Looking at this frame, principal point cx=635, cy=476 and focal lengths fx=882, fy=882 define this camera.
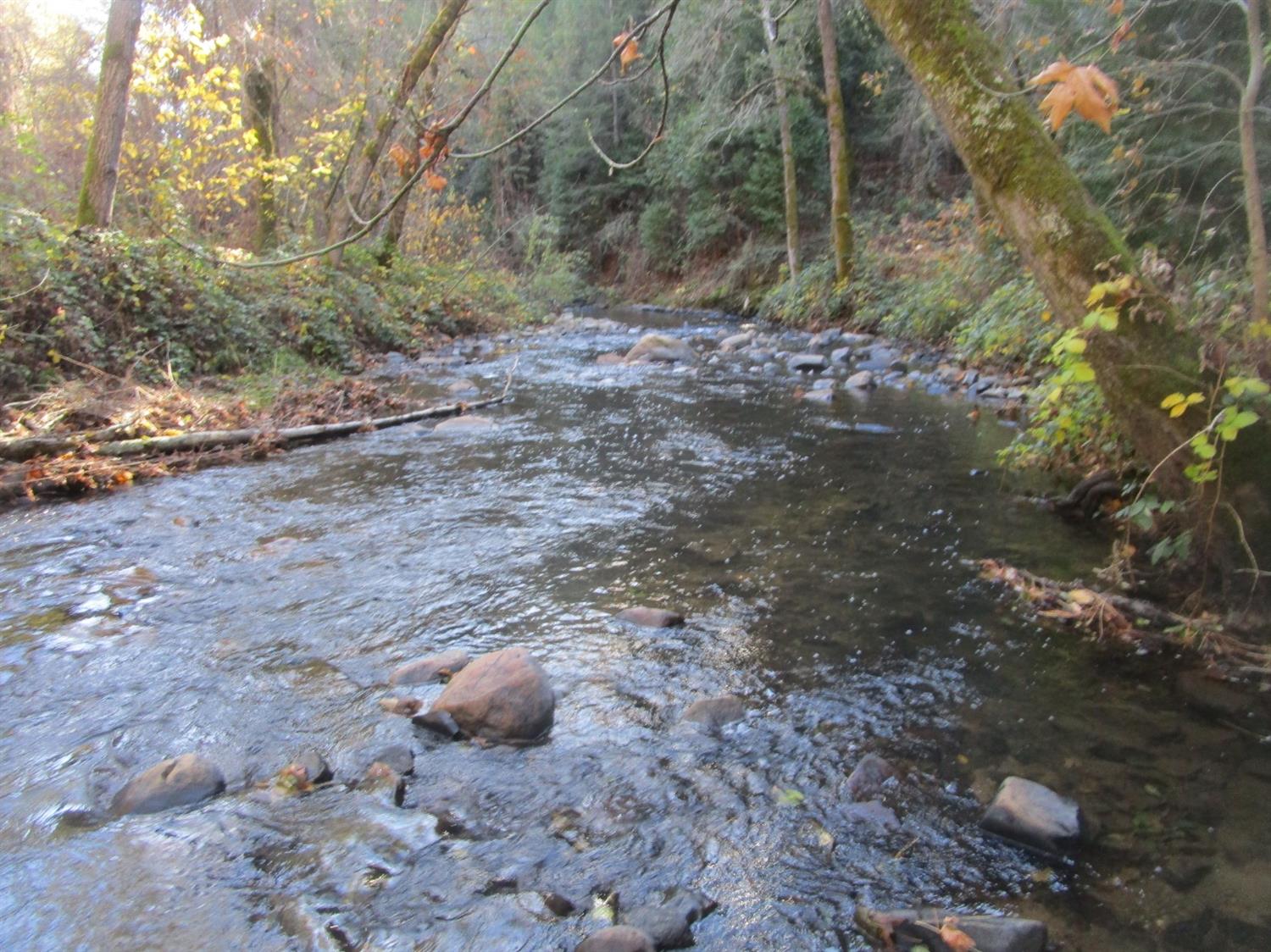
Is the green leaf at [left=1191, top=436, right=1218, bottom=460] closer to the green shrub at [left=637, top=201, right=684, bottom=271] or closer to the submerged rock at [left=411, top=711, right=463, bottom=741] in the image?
the submerged rock at [left=411, top=711, right=463, bottom=741]

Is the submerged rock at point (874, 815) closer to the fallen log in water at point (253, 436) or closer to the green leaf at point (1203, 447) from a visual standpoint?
the green leaf at point (1203, 447)

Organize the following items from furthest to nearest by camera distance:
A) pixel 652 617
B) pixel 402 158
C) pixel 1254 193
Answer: pixel 1254 193 → pixel 652 617 → pixel 402 158

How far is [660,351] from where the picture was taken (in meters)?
13.8

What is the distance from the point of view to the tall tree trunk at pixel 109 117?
31.2 feet

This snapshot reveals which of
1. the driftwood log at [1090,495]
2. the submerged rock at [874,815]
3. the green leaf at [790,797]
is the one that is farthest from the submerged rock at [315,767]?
the driftwood log at [1090,495]

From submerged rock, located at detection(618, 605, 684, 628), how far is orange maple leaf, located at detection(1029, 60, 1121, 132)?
9.26 ft

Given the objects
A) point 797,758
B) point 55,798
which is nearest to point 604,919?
point 797,758

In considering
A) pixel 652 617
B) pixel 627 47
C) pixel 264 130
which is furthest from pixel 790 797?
pixel 264 130

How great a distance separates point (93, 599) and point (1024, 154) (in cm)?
500

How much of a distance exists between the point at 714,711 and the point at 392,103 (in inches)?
471

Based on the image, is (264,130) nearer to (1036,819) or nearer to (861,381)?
(861,381)

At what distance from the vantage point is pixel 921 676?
3668mm

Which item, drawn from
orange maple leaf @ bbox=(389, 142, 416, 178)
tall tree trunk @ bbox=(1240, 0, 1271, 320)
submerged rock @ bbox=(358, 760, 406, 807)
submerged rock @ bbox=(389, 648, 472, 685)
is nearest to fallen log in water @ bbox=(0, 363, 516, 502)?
submerged rock @ bbox=(389, 648, 472, 685)

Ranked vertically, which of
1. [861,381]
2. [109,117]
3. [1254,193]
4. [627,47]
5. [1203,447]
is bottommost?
[861,381]
